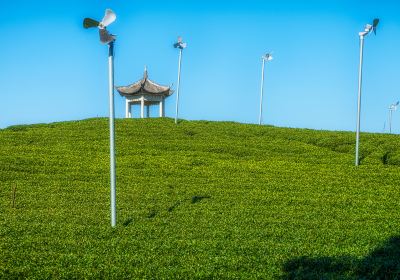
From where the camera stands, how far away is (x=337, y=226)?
68.4ft

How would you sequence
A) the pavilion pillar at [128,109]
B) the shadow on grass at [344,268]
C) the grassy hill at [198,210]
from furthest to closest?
the pavilion pillar at [128,109] < the grassy hill at [198,210] < the shadow on grass at [344,268]

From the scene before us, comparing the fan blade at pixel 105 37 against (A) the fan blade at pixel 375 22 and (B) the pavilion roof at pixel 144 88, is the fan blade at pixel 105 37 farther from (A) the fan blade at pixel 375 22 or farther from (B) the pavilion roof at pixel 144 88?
(B) the pavilion roof at pixel 144 88

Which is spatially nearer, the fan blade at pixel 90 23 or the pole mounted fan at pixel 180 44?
the fan blade at pixel 90 23

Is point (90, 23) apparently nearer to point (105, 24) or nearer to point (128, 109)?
point (105, 24)

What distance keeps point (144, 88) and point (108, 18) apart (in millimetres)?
41822

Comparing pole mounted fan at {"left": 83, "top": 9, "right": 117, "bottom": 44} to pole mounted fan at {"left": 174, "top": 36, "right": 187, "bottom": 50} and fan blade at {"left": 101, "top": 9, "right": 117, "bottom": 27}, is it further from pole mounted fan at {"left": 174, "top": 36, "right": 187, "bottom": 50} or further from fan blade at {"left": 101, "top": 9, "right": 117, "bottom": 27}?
pole mounted fan at {"left": 174, "top": 36, "right": 187, "bottom": 50}

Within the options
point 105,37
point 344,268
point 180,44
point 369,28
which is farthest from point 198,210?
point 180,44

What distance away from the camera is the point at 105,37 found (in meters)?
20.1

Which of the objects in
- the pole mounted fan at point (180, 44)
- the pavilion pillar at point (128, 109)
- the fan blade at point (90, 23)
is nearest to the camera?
the fan blade at point (90, 23)

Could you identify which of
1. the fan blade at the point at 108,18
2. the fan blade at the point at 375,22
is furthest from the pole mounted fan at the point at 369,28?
the fan blade at the point at 108,18

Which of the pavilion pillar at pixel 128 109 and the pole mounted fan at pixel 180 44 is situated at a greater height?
the pole mounted fan at pixel 180 44

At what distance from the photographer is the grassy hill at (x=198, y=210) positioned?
52.6 ft

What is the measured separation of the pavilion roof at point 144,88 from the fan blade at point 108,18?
41.3 meters

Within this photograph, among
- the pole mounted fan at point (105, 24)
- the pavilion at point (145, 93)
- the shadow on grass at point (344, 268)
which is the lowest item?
the shadow on grass at point (344, 268)
